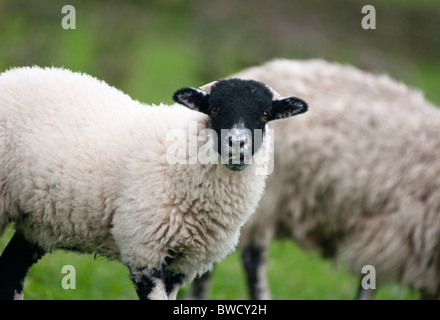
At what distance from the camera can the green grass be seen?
19.0 feet

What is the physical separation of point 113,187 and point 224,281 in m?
4.20

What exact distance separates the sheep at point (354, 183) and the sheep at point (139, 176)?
2.34 metres

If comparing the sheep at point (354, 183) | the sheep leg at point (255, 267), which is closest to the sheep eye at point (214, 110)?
the sheep at point (354, 183)

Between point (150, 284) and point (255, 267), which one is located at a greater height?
point (255, 267)

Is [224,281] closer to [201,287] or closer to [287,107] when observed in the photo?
[201,287]

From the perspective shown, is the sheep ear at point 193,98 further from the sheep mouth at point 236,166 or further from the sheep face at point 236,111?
the sheep mouth at point 236,166

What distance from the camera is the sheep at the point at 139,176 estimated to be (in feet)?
12.2

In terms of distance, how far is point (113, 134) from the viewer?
401cm

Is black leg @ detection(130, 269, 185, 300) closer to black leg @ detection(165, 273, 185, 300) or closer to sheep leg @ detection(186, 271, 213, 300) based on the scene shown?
black leg @ detection(165, 273, 185, 300)

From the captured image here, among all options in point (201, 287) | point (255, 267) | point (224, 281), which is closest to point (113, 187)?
point (201, 287)

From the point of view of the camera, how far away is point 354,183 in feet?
20.1
